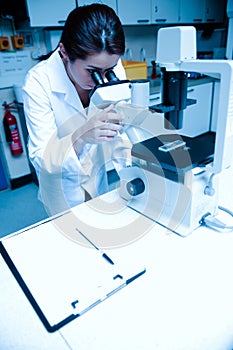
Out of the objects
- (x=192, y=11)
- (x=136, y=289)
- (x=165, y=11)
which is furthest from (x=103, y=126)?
(x=192, y=11)

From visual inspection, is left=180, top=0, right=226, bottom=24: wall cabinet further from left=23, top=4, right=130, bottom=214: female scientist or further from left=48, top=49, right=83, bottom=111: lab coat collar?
left=48, top=49, right=83, bottom=111: lab coat collar

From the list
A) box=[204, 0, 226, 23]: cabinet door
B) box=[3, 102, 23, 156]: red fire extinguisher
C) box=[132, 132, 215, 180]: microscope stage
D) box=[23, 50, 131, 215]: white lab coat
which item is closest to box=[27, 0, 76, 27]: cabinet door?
box=[3, 102, 23, 156]: red fire extinguisher

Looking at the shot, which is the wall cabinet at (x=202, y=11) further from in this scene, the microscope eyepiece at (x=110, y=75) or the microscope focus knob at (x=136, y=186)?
the microscope focus knob at (x=136, y=186)

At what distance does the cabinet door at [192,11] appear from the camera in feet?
9.59

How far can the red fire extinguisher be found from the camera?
2287 mm

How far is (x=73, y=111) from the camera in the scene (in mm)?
1115

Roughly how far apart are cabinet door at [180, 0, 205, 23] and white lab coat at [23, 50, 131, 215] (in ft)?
7.48

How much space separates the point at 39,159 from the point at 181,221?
50 cm

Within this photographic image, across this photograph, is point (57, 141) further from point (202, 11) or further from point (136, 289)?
point (202, 11)

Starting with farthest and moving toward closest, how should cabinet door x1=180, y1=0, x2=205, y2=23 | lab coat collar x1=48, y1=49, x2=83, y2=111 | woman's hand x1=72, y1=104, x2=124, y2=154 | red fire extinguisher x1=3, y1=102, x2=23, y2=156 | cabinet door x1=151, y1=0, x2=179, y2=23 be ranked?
1. cabinet door x1=180, y1=0, x2=205, y2=23
2. cabinet door x1=151, y1=0, x2=179, y2=23
3. red fire extinguisher x1=3, y1=102, x2=23, y2=156
4. lab coat collar x1=48, y1=49, x2=83, y2=111
5. woman's hand x1=72, y1=104, x2=124, y2=154

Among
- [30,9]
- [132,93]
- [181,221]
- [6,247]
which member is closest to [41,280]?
[6,247]

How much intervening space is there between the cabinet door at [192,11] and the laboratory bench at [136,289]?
112 inches

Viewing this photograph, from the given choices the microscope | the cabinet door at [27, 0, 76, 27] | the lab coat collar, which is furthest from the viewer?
the cabinet door at [27, 0, 76, 27]

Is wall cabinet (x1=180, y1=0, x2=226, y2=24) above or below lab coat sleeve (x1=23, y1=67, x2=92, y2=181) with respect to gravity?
above
